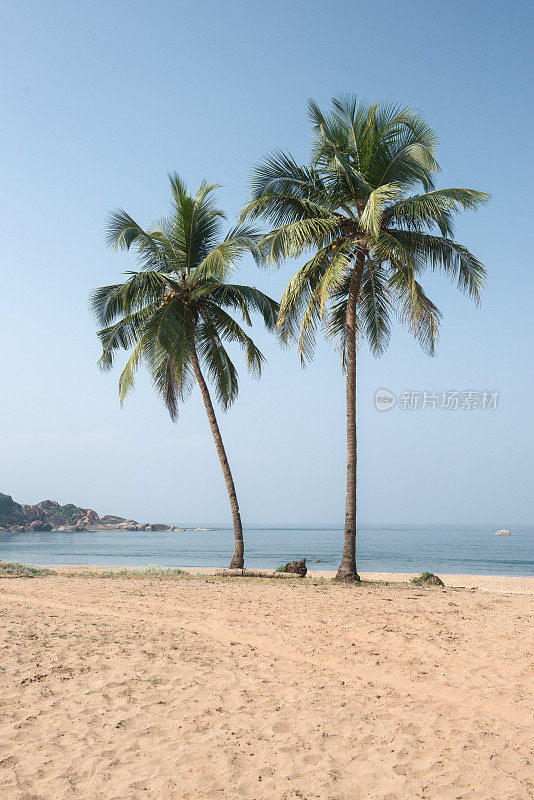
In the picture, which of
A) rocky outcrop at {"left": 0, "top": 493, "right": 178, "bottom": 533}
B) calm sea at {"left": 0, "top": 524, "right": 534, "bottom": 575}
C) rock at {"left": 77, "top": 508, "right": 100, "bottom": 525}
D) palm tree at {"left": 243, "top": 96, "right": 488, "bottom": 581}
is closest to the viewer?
palm tree at {"left": 243, "top": 96, "right": 488, "bottom": 581}

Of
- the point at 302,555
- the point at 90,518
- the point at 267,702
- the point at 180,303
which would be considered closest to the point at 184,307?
the point at 180,303

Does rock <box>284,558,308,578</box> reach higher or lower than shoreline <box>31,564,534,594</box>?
higher

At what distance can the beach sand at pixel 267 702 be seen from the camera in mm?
4055

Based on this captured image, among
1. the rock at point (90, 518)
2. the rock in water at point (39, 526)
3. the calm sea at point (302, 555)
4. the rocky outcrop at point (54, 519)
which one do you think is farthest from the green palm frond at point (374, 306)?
the rock at point (90, 518)

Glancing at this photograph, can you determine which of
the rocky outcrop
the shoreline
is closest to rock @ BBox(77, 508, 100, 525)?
the rocky outcrop

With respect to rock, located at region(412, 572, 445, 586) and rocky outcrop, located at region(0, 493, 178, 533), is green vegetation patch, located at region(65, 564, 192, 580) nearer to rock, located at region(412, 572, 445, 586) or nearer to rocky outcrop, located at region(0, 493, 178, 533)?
rock, located at region(412, 572, 445, 586)

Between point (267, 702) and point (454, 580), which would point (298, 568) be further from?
point (454, 580)

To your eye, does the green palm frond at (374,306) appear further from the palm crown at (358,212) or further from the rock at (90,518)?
the rock at (90,518)

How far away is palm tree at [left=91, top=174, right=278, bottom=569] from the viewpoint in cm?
1694

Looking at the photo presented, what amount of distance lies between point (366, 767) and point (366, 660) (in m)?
2.80

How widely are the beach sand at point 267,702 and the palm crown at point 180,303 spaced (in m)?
9.35

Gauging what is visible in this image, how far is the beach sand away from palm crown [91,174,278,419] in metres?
9.35

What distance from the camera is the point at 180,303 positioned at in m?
17.4

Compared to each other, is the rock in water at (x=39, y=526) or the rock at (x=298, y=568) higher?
the rock at (x=298, y=568)
